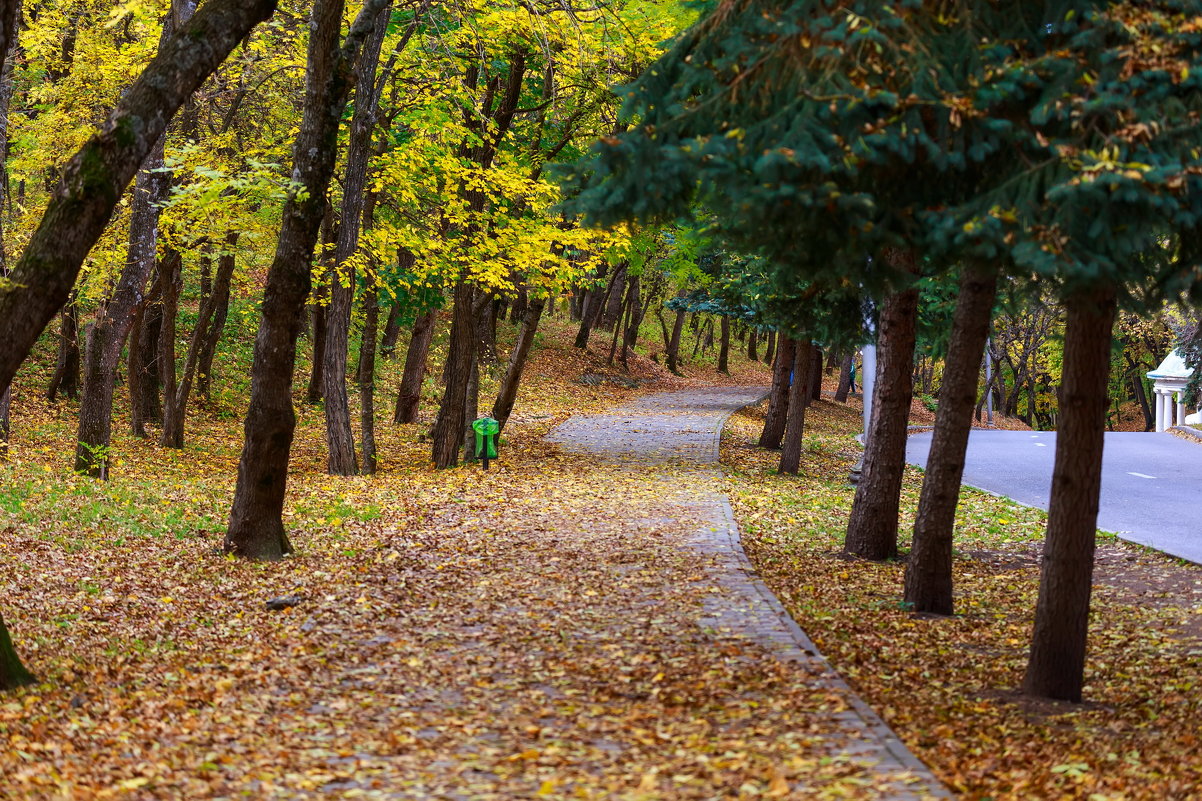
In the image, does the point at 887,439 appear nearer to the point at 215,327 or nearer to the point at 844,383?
the point at 215,327

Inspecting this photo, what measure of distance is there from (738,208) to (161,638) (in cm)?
492

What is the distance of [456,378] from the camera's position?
18031mm

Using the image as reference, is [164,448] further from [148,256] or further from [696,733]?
[696,733]

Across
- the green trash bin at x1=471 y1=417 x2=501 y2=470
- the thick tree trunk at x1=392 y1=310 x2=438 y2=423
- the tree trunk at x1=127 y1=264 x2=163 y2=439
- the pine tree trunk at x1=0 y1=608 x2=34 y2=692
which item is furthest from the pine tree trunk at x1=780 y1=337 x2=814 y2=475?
the pine tree trunk at x1=0 y1=608 x2=34 y2=692

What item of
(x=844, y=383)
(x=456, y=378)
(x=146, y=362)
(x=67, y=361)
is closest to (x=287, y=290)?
(x=456, y=378)

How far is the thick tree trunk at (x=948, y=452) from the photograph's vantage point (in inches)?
325

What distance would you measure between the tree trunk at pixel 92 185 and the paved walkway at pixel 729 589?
481 centimetres

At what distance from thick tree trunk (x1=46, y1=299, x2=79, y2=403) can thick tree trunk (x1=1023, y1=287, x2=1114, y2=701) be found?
1952 centimetres

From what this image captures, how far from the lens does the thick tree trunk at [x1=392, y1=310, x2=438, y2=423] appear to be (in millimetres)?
22188

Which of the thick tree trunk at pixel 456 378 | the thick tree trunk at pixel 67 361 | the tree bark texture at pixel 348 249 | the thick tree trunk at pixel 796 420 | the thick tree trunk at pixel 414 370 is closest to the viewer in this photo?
the tree bark texture at pixel 348 249

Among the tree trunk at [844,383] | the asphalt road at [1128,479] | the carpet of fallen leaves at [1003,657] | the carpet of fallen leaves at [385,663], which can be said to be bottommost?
the carpet of fallen leaves at [385,663]

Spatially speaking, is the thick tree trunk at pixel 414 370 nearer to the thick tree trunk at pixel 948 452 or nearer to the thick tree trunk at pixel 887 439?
the thick tree trunk at pixel 887 439

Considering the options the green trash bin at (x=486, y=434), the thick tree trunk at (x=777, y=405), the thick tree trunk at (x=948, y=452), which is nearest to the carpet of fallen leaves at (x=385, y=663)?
the thick tree trunk at (x=948, y=452)

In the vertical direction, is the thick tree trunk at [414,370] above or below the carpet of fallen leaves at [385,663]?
above
